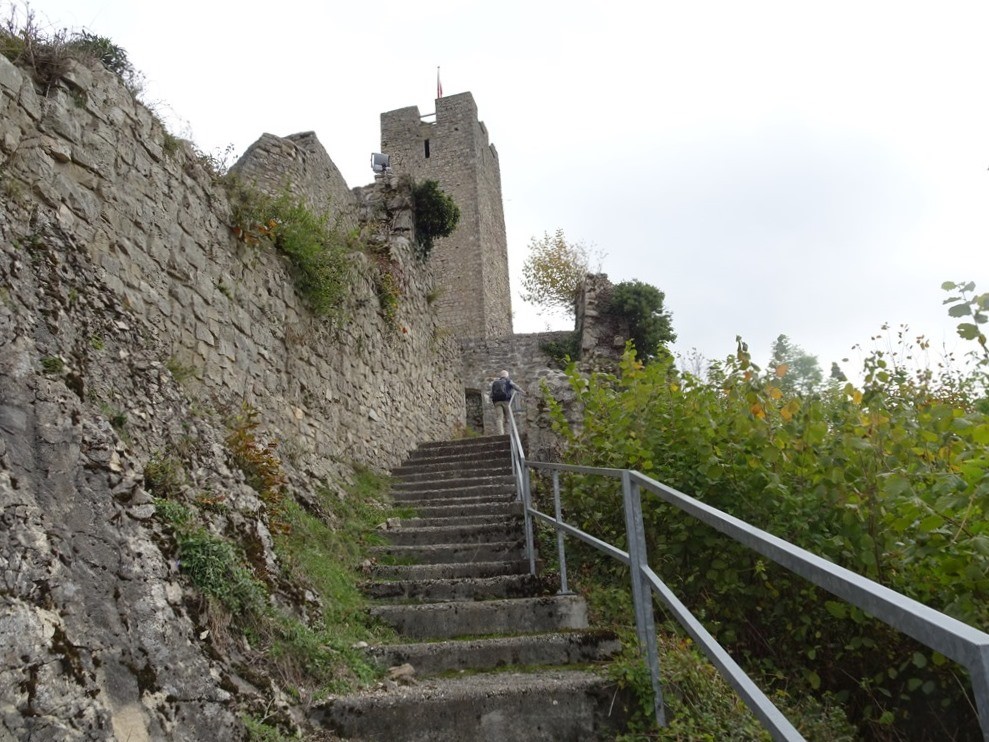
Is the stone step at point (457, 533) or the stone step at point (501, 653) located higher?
the stone step at point (457, 533)

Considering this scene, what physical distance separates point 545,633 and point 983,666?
9.36 feet

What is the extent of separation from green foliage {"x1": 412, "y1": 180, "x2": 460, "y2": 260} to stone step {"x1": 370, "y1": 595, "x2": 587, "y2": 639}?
839cm

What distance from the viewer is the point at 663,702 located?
8.27 ft

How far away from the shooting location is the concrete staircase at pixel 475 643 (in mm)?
2693

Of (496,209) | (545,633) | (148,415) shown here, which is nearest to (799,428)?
(545,633)

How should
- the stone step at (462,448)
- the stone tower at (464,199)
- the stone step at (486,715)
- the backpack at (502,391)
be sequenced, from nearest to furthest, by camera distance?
the stone step at (486,715) → the stone step at (462,448) → the backpack at (502,391) → the stone tower at (464,199)

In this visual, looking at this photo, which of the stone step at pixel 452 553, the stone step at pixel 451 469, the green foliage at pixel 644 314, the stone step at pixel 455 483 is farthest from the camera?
the green foliage at pixel 644 314

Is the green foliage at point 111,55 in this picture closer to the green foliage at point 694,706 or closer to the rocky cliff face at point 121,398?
the rocky cliff face at point 121,398

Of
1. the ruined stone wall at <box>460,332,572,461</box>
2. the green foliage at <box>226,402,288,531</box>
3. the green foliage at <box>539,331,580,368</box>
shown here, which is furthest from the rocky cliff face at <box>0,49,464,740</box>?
the green foliage at <box>539,331,580,368</box>

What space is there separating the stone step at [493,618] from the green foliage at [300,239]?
331cm

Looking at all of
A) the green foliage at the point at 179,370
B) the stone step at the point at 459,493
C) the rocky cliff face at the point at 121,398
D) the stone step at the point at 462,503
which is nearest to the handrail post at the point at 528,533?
the stone step at the point at 462,503

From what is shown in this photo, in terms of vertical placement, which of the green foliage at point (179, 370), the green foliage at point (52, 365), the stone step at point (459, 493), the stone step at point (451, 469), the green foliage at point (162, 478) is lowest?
the stone step at point (459, 493)

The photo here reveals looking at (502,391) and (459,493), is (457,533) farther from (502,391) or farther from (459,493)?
(502,391)

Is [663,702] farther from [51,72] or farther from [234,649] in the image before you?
[51,72]
